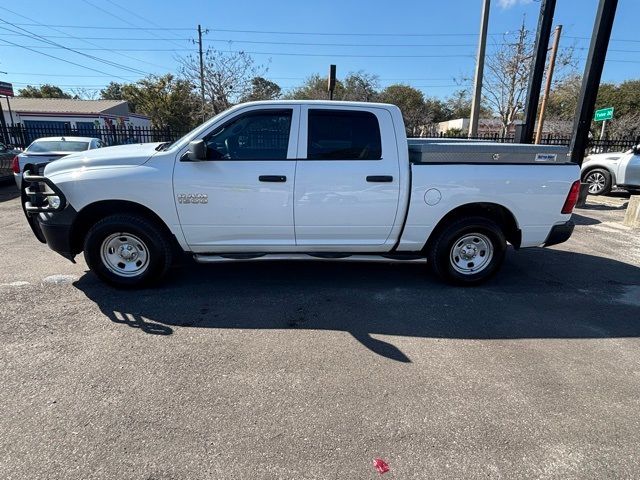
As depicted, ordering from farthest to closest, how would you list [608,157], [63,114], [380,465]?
[63,114], [608,157], [380,465]

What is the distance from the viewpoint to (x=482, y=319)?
4.04 meters

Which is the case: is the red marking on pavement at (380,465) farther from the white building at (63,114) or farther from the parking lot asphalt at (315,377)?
the white building at (63,114)

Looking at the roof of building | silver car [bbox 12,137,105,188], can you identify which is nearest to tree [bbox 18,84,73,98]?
the roof of building

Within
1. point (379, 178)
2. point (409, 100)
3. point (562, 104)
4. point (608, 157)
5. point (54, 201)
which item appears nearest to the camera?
point (54, 201)

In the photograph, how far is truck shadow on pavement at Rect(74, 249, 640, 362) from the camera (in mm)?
3830

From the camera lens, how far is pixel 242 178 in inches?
164

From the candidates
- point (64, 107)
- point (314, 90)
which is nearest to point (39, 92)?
point (64, 107)

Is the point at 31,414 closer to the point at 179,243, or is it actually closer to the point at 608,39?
the point at 179,243

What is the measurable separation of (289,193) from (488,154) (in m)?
2.25

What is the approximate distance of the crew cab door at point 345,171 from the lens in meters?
4.24

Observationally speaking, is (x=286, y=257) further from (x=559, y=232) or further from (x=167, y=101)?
(x=167, y=101)

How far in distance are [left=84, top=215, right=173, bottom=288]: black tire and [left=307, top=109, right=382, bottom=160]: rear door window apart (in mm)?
1878

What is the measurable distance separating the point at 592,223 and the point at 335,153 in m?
7.01

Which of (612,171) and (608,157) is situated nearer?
(612,171)
